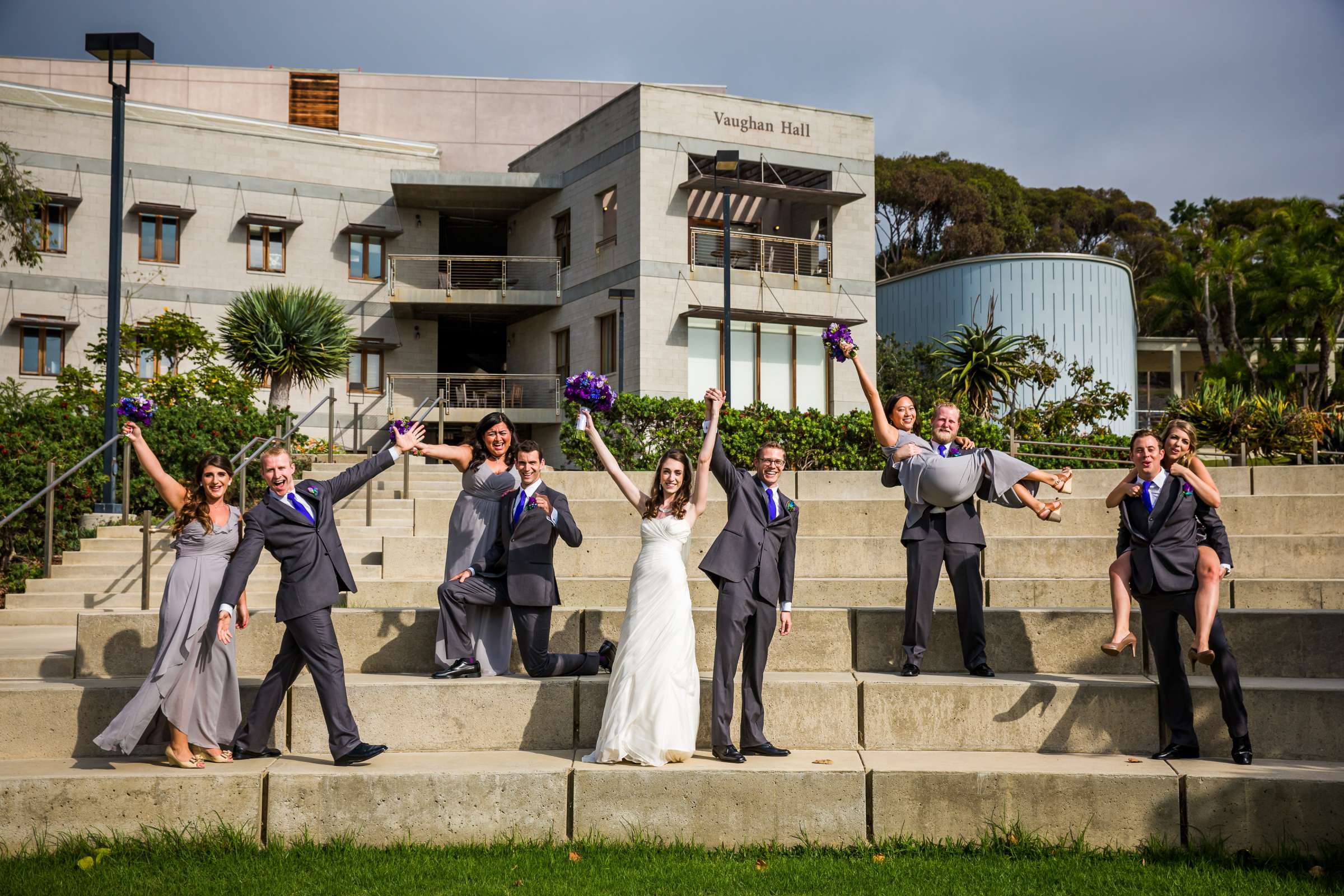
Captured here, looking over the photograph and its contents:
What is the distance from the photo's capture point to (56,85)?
34219 mm

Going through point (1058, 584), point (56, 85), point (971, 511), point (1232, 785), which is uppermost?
point (56, 85)

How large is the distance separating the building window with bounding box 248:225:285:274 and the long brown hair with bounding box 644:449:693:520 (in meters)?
24.4

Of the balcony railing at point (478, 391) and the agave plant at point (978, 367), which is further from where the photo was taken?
the balcony railing at point (478, 391)

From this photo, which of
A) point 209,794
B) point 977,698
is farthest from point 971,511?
point 209,794

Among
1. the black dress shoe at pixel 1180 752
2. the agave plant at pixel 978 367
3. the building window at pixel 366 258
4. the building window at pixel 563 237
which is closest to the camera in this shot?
the black dress shoe at pixel 1180 752

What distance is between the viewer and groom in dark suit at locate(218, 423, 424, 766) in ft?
21.0

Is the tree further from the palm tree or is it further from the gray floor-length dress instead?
the gray floor-length dress

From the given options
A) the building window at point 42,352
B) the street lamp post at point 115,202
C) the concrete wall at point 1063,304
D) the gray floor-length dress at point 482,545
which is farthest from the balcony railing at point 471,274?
the gray floor-length dress at point 482,545

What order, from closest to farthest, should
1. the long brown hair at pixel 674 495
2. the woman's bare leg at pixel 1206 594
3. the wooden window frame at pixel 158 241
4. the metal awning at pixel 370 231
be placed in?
the woman's bare leg at pixel 1206 594 < the long brown hair at pixel 674 495 < the wooden window frame at pixel 158 241 < the metal awning at pixel 370 231

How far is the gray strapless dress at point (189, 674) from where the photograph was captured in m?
6.37

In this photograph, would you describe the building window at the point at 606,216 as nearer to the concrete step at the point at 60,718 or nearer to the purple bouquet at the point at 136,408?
the purple bouquet at the point at 136,408

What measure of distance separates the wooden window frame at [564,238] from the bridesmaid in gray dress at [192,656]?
22126 millimetres

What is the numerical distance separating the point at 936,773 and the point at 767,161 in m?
22.5

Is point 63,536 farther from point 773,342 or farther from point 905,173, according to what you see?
point 905,173
